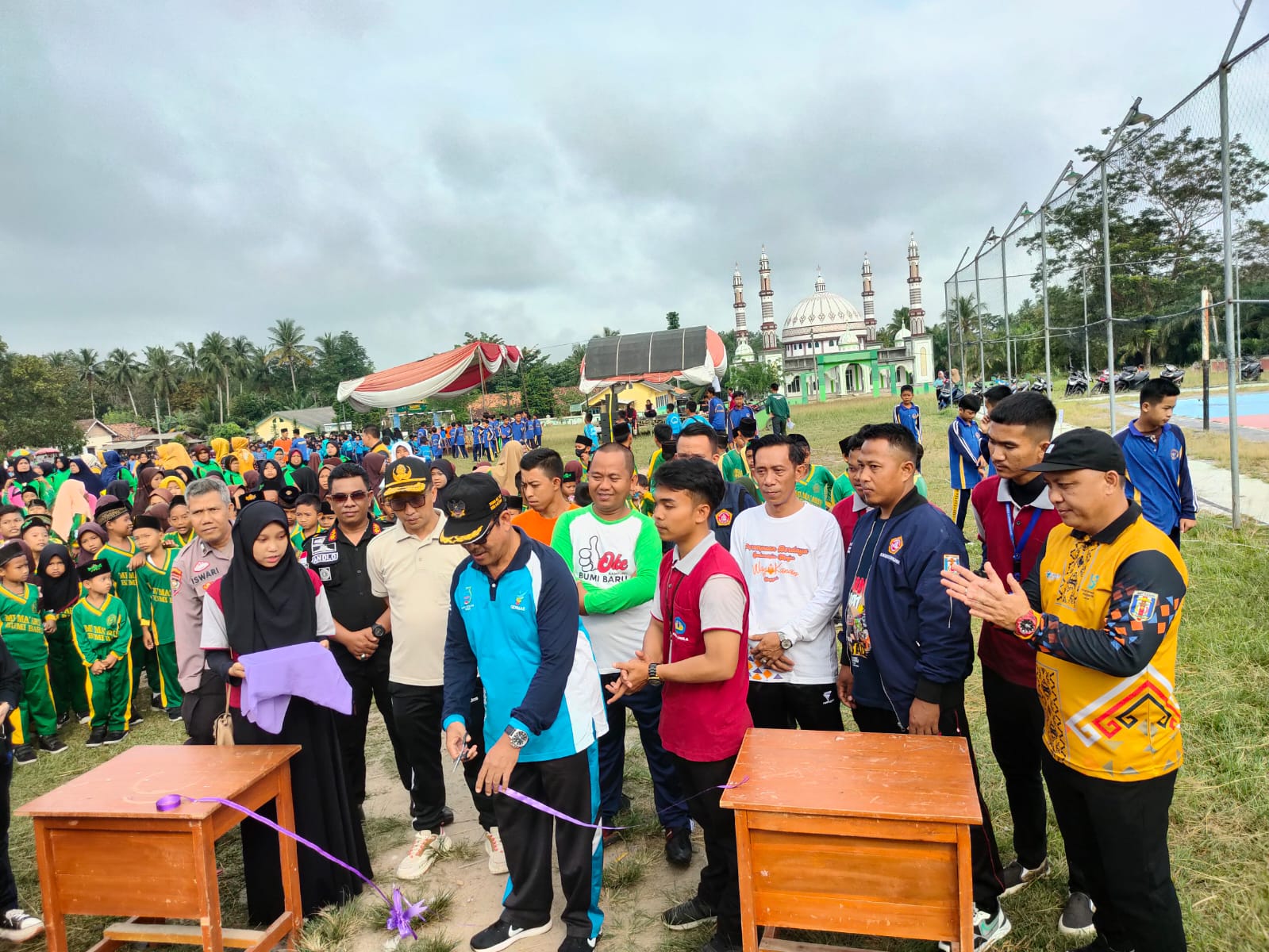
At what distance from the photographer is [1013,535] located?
Answer: 114 inches

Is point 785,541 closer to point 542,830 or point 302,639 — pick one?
point 542,830

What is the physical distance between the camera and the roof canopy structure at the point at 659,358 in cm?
1920

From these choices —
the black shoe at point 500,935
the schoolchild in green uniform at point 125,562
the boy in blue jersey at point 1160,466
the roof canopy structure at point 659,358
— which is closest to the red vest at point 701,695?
the black shoe at point 500,935

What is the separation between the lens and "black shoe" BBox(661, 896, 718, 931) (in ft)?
9.81

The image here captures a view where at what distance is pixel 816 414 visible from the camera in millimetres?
33188

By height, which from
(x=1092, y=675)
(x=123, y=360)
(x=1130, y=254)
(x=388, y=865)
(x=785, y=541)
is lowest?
(x=388, y=865)

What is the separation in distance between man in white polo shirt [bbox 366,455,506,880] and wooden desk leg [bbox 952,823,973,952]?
2.13 meters

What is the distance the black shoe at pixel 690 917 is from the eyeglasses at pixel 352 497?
243 cm

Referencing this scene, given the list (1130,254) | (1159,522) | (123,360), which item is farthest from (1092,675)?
(123,360)

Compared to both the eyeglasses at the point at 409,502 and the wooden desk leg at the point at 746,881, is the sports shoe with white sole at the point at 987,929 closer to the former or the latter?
the wooden desk leg at the point at 746,881

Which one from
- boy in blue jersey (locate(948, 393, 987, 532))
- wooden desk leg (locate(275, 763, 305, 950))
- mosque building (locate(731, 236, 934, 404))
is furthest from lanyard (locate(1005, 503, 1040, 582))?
mosque building (locate(731, 236, 934, 404))

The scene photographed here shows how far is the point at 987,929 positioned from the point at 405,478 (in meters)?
2.91

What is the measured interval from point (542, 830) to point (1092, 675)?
1.95m

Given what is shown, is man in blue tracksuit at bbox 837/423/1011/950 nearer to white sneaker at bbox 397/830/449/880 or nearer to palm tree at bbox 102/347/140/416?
white sneaker at bbox 397/830/449/880
